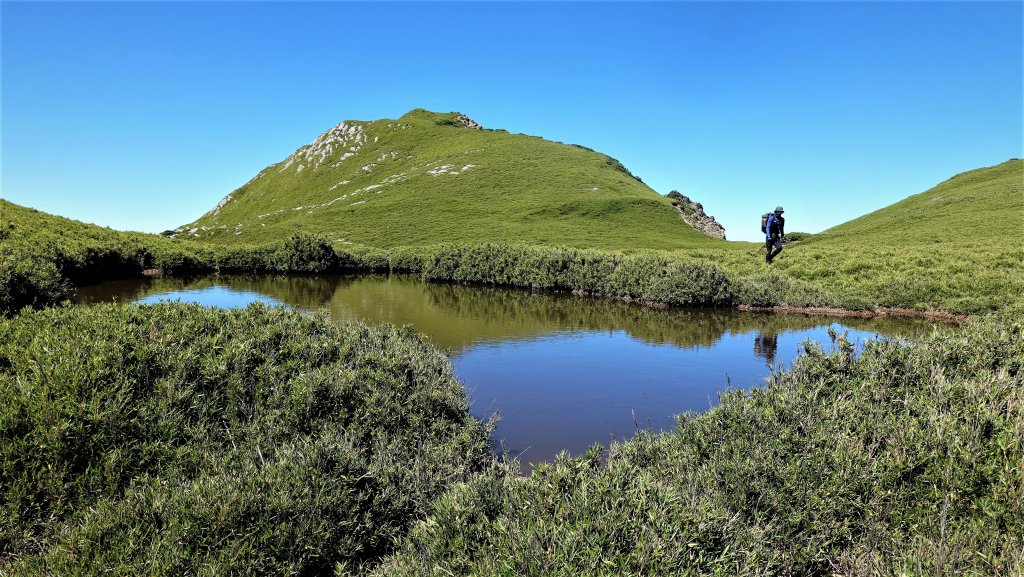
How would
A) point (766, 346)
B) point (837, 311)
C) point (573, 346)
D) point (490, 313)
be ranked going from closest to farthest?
point (573, 346) < point (766, 346) < point (837, 311) < point (490, 313)

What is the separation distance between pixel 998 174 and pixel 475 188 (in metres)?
89.3

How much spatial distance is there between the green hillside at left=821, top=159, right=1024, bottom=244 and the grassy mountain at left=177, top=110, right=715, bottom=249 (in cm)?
2187

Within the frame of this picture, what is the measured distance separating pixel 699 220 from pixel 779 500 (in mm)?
95876

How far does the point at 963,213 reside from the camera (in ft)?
186

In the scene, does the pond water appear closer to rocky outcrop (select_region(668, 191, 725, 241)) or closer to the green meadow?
the green meadow

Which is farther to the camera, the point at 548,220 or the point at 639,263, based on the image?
the point at 548,220

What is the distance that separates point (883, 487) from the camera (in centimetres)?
527

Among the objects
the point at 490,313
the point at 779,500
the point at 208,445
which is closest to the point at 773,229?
the point at 490,313

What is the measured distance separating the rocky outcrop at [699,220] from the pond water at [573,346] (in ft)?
209

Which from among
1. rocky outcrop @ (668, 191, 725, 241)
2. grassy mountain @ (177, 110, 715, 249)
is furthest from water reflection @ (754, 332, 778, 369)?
rocky outcrop @ (668, 191, 725, 241)

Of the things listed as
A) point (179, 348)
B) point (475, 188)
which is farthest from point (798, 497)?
point (475, 188)

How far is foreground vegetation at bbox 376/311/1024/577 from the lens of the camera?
12.7 ft

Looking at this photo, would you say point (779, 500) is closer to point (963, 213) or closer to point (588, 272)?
point (588, 272)

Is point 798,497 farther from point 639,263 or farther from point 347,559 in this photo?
point 639,263
